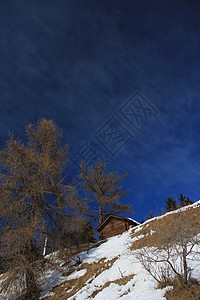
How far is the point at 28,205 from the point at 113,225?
47.9ft

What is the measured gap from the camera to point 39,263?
8.21 meters

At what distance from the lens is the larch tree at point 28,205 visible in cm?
746

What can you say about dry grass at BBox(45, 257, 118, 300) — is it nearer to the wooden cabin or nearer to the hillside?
the hillside

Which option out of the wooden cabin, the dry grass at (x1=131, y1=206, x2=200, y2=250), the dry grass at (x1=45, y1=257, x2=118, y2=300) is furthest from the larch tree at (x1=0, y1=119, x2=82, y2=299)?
the wooden cabin

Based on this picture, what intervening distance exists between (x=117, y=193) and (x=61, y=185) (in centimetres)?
1402

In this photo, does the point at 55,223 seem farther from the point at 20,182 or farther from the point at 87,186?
the point at 87,186

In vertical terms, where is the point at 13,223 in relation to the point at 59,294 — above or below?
above

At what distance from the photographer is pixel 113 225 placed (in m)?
21.0

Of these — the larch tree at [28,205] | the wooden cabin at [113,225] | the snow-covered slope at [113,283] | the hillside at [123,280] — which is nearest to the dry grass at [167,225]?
the hillside at [123,280]

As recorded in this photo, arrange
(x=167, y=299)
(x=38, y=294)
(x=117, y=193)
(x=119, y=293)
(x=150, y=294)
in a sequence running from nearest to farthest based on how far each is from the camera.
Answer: (x=167, y=299)
(x=150, y=294)
(x=119, y=293)
(x=38, y=294)
(x=117, y=193)

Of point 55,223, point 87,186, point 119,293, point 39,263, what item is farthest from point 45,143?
point 87,186

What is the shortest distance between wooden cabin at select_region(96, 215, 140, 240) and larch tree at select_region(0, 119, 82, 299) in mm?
12325

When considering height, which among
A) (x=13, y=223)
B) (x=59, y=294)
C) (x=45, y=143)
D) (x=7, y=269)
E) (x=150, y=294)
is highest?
(x=45, y=143)

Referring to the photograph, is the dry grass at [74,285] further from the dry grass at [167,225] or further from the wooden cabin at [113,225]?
the wooden cabin at [113,225]
